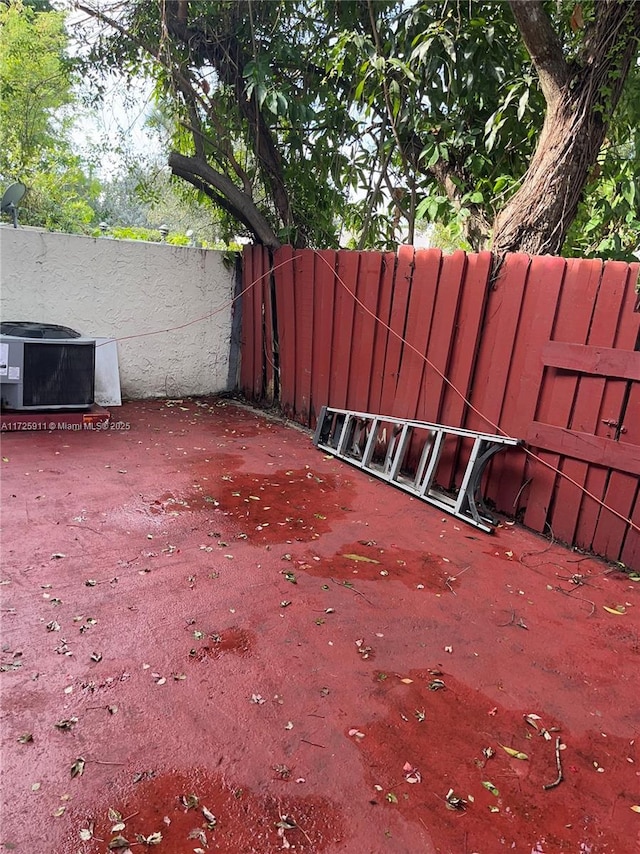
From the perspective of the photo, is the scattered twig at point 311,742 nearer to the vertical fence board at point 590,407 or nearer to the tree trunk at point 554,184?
the vertical fence board at point 590,407

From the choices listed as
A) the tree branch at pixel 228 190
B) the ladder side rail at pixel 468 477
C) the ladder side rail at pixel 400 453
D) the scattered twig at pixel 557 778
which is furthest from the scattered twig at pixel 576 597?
the tree branch at pixel 228 190

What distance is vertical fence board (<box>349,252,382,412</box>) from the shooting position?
4605 mm

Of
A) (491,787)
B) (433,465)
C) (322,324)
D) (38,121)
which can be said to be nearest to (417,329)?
(433,465)

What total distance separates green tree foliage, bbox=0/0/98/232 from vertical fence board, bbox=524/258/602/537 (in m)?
7.37

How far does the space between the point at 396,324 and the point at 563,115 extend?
6.28ft

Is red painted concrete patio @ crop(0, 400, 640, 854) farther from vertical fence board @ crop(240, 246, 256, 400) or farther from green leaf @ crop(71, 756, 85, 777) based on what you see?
vertical fence board @ crop(240, 246, 256, 400)

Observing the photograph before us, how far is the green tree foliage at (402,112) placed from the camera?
374 centimetres

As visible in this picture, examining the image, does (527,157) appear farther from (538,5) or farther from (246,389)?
(246,389)

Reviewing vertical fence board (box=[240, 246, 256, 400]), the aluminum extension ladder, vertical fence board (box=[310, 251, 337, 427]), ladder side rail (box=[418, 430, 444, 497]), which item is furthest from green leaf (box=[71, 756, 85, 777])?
vertical fence board (box=[240, 246, 256, 400])

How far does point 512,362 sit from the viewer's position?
359 centimetres

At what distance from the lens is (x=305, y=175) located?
6156 mm

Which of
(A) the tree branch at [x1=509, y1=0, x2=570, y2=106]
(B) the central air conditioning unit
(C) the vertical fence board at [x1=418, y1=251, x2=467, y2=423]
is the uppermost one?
(A) the tree branch at [x1=509, y1=0, x2=570, y2=106]

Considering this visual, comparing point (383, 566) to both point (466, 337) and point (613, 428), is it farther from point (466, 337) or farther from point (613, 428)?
point (466, 337)

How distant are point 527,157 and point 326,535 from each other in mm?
4035
